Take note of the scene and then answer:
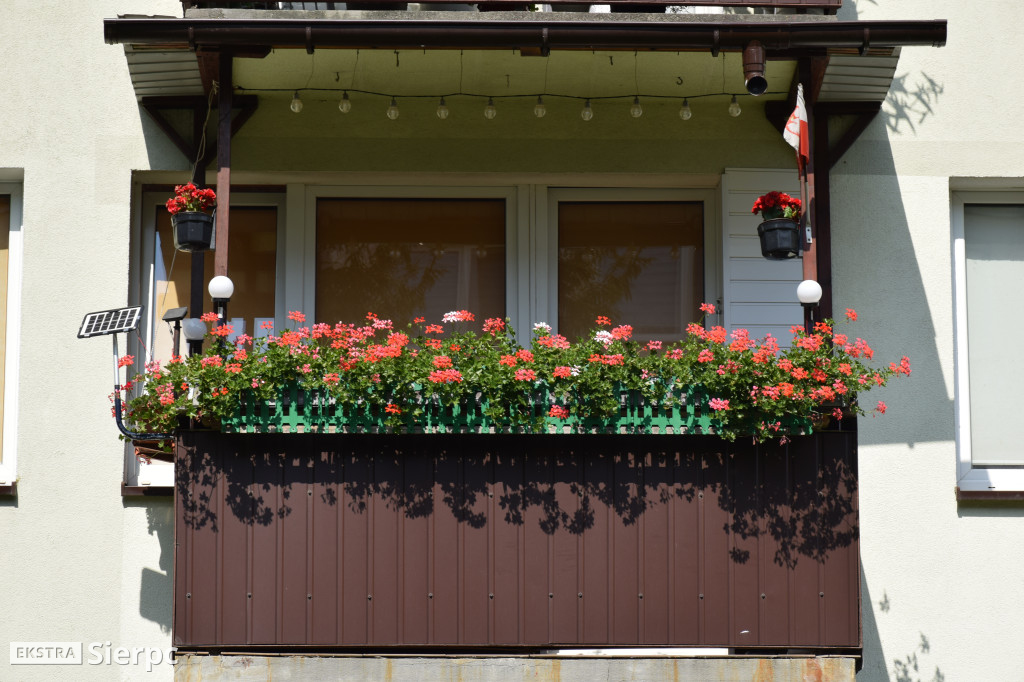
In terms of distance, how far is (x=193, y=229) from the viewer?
589 centimetres

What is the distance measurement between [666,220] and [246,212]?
104 inches

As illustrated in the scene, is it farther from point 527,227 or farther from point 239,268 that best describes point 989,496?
point 239,268

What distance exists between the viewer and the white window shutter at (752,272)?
670 cm

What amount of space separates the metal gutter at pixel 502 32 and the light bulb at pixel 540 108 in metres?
0.83

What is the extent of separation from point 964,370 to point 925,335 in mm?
419

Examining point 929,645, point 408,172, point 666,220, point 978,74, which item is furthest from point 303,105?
point 929,645

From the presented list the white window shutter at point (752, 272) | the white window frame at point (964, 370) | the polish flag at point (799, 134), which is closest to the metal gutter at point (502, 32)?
the polish flag at point (799, 134)

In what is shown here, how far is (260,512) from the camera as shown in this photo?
5.38 m

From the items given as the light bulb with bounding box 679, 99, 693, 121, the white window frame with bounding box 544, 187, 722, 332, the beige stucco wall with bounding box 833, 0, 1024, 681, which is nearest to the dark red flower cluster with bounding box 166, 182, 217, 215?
the white window frame with bounding box 544, 187, 722, 332

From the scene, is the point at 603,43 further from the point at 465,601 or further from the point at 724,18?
the point at 465,601

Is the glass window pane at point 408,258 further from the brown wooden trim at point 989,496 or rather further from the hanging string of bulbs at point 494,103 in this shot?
the brown wooden trim at point 989,496

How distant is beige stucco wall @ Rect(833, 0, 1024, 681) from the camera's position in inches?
255

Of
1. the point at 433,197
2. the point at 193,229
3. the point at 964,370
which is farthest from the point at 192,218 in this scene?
the point at 964,370

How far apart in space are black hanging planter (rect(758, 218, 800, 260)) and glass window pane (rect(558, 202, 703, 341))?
3.76ft
